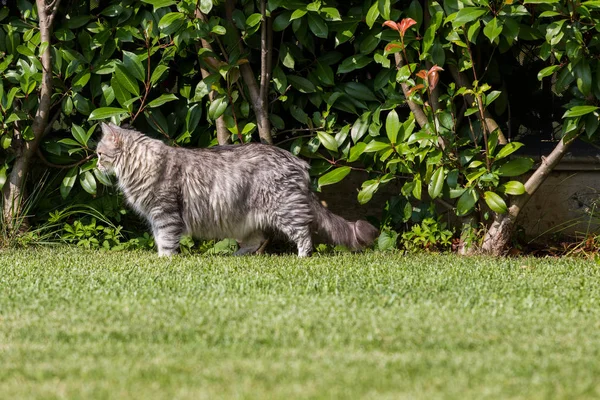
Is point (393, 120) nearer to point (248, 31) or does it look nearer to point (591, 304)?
point (248, 31)

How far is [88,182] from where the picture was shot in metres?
6.57

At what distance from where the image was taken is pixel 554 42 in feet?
17.5

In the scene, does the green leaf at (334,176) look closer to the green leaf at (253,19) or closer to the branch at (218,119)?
the branch at (218,119)

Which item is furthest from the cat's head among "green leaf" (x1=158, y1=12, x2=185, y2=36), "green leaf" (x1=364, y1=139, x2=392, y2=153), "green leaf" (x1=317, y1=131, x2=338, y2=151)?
"green leaf" (x1=364, y1=139, x2=392, y2=153)

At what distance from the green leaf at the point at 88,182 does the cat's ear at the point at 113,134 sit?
0.39 meters

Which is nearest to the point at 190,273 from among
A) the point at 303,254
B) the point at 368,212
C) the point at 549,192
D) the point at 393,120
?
the point at 303,254

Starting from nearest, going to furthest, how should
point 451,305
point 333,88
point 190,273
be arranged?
point 451,305 → point 190,273 → point 333,88

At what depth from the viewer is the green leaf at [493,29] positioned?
17.8 ft

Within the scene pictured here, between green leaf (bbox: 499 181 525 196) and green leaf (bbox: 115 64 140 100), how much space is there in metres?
2.66

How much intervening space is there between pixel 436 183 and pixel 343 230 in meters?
0.81

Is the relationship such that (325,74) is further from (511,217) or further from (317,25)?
(511,217)

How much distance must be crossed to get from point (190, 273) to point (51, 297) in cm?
95

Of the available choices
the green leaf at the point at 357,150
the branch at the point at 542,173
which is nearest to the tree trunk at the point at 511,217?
the branch at the point at 542,173

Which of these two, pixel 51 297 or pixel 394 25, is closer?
pixel 51 297
